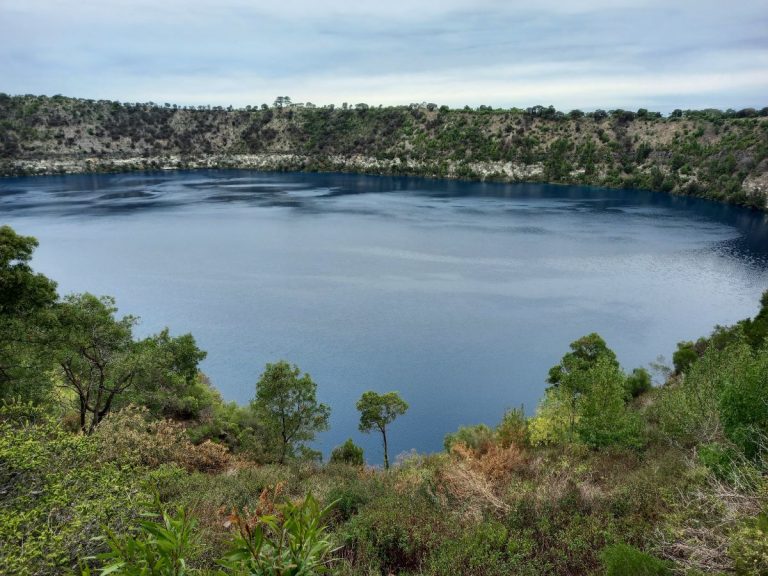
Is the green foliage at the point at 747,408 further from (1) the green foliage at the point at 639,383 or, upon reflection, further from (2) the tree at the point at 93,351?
(2) the tree at the point at 93,351

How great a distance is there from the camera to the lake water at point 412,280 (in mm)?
40938

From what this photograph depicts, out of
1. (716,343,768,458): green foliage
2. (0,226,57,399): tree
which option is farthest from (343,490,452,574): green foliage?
(0,226,57,399): tree

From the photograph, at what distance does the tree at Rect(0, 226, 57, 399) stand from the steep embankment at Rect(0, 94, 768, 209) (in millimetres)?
122692

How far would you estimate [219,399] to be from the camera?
3591cm

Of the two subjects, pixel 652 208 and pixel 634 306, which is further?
pixel 652 208

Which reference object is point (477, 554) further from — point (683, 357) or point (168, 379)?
point (683, 357)

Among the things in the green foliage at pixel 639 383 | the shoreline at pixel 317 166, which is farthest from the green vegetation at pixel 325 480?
the shoreline at pixel 317 166

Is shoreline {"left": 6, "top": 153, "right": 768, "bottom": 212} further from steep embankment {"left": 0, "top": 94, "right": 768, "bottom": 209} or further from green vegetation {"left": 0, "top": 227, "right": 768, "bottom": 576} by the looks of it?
green vegetation {"left": 0, "top": 227, "right": 768, "bottom": 576}

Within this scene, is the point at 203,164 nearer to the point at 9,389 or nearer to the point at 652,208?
the point at 652,208

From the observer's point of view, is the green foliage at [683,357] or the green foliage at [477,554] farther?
the green foliage at [683,357]

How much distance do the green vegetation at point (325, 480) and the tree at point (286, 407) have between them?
109 mm

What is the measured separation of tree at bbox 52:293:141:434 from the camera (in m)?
22.5

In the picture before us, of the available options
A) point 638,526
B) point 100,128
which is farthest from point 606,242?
point 100,128

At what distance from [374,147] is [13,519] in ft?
547
